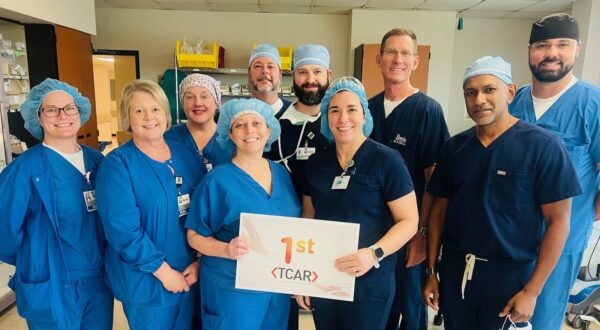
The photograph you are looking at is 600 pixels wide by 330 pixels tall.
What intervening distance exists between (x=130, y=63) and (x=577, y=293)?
6.86 meters

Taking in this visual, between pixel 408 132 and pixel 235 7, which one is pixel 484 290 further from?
pixel 235 7

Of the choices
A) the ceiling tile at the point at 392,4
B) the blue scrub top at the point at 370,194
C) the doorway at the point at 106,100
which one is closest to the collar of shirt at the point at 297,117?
the blue scrub top at the point at 370,194

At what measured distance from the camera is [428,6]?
5.43 meters

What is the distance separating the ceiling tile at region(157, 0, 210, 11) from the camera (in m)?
5.41

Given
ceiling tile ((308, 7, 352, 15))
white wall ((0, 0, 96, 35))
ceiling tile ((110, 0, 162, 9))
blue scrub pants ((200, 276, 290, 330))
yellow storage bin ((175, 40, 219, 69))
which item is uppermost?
ceiling tile ((308, 7, 352, 15))

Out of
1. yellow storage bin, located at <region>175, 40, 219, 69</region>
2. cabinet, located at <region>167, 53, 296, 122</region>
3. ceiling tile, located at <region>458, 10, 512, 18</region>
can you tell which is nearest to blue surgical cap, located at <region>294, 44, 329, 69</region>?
cabinet, located at <region>167, 53, 296, 122</region>

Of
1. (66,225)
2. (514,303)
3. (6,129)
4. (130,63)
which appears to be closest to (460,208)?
(514,303)

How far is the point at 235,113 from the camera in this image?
1531 millimetres

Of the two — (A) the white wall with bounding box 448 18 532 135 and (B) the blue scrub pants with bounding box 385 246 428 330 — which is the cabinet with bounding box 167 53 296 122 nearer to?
(A) the white wall with bounding box 448 18 532 135

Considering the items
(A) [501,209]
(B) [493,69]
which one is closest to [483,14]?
(B) [493,69]

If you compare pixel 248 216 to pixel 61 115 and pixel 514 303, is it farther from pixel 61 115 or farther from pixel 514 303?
pixel 514 303

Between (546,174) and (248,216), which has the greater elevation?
(546,174)

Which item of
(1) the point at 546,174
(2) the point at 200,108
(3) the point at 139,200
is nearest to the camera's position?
(1) the point at 546,174

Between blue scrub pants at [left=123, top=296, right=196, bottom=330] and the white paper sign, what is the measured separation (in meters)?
0.38
